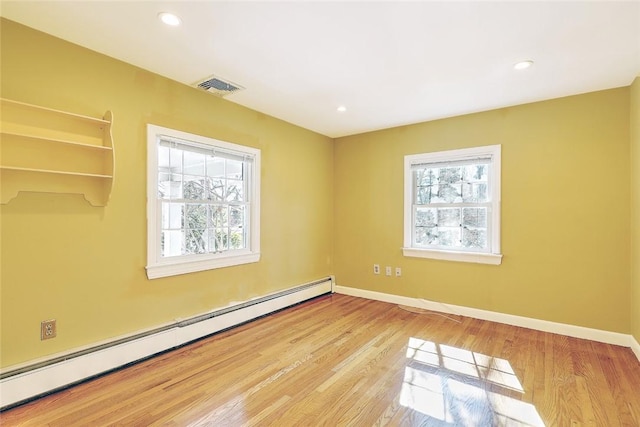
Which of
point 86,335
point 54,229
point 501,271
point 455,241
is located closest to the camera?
point 54,229

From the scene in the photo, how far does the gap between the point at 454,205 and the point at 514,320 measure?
1.43m

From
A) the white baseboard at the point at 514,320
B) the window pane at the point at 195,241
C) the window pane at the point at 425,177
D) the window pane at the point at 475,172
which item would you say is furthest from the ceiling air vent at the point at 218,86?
the white baseboard at the point at 514,320

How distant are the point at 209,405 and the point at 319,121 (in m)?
3.32

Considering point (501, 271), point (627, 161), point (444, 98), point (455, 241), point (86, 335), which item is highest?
point (444, 98)

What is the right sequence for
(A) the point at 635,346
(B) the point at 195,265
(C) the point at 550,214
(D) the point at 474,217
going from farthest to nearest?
(D) the point at 474,217 < (C) the point at 550,214 < (B) the point at 195,265 < (A) the point at 635,346

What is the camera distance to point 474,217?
372 cm

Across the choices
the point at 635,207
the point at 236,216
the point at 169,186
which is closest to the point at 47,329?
the point at 169,186

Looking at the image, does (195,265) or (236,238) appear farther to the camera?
(236,238)

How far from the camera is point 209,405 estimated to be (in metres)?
1.98

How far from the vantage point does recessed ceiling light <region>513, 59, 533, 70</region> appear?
2471 millimetres

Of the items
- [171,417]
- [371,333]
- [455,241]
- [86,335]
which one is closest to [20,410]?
[86,335]

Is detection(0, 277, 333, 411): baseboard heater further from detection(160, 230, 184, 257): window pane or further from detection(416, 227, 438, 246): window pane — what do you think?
detection(416, 227, 438, 246): window pane

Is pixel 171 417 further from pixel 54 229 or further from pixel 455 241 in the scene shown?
pixel 455 241

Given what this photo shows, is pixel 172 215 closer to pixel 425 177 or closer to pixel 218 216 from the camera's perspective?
pixel 218 216
